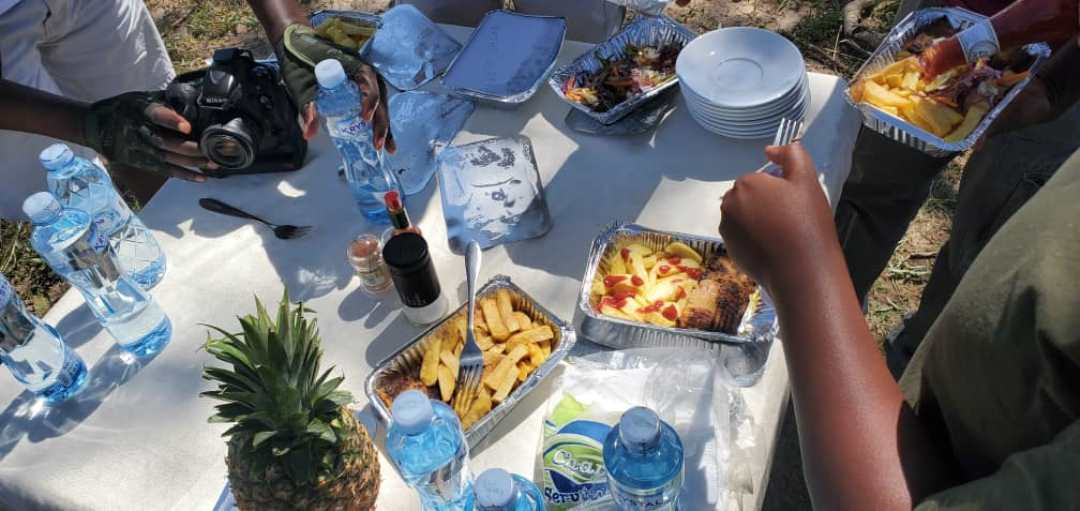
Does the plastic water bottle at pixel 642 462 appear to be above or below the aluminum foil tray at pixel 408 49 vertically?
above

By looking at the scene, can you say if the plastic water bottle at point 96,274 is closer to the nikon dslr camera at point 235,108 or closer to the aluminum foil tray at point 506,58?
the nikon dslr camera at point 235,108

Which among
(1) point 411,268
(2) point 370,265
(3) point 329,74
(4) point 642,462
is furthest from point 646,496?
(3) point 329,74

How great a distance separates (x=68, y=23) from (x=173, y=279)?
1.19 metres

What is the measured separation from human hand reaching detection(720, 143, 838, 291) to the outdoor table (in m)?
0.26

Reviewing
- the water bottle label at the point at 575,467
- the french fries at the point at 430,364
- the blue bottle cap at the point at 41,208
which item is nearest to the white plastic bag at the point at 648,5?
the french fries at the point at 430,364

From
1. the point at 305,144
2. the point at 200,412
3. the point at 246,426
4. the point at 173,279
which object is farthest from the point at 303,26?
the point at 246,426

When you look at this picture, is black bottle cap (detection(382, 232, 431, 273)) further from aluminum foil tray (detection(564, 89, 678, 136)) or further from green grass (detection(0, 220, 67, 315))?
green grass (detection(0, 220, 67, 315))

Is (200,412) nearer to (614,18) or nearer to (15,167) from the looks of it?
(15,167)

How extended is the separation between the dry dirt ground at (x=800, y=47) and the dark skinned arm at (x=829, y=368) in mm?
1246

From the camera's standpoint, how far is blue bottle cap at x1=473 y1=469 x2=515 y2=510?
0.93 metres

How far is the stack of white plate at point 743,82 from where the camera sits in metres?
1.74

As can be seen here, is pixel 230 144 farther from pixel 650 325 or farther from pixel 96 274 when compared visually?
pixel 650 325

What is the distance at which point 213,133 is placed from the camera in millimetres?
1693

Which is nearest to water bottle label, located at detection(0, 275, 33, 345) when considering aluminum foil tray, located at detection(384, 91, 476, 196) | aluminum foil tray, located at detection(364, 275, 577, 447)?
aluminum foil tray, located at detection(364, 275, 577, 447)
